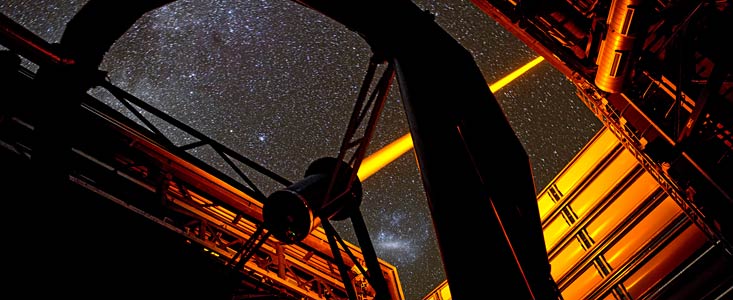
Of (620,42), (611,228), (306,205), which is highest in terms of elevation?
(620,42)

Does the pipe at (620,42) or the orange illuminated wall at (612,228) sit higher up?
the pipe at (620,42)

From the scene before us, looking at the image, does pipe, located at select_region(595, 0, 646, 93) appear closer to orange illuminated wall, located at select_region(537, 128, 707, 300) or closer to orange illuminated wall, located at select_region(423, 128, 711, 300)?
orange illuminated wall, located at select_region(423, 128, 711, 300)

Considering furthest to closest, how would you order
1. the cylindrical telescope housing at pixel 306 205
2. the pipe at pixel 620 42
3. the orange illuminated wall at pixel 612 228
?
the orange illuminated wall at pixel 612 228 < the pipe at pixel 620 42 < the cylindrical telescope housing at pixel 306 205

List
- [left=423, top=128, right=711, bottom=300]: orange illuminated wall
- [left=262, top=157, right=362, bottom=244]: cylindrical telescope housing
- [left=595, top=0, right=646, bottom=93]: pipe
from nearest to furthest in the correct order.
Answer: [left=262, top=157, right=362, bottom=244]: cylindrical telescope housing → [left=595, top=0, right=646, bottom=93]: pipe → [left=423, top=128, right=711, bottom=300]: orange illuminated wall

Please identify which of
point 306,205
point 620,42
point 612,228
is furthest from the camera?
point 612,228

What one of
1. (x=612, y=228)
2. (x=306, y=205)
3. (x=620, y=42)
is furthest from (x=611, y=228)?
(x=306, y=205)

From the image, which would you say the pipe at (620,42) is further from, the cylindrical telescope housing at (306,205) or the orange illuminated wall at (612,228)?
the cylindrical telescope housing at (306,205)

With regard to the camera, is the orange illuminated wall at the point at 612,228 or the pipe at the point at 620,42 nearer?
the pipe at the point at 620,42

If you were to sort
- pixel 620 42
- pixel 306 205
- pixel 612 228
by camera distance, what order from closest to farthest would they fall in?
pixel 306 205 < pixel 620 42 < pixel 612 228

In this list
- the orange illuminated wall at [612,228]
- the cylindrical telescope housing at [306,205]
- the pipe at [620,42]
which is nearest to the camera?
the cylindrical telescope housing at [306,205]

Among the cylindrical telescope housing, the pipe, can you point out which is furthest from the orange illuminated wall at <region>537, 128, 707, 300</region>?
the cylindrical telescope housing

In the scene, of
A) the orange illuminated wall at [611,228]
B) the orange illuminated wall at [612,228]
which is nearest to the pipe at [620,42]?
the orange illuminated wall at [612,228]

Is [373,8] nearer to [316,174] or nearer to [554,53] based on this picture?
[316,174]

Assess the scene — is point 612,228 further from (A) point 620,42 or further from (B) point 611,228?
(A) point 620,42
